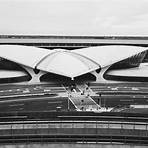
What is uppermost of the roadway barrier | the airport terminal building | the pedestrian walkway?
the airport terminal building

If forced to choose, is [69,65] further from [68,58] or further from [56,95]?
[56,95]

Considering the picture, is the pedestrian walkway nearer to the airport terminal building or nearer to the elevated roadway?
the airport terminal building

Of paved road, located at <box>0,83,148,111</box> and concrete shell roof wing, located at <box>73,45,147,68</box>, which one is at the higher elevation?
concrete shell roof wing, located at <box>73,45,147,68</box>

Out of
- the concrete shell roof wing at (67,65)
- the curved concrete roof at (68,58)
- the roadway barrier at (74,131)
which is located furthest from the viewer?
the curved concrete roof at (68,58)

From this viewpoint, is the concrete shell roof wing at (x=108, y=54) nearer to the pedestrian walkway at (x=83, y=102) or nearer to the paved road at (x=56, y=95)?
the paved road at (x=56, y=95)

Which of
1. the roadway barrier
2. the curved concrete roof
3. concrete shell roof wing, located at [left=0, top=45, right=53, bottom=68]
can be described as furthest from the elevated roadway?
concrete shell roof wing, located at [left=0, top=45, right=53, bottom=68]

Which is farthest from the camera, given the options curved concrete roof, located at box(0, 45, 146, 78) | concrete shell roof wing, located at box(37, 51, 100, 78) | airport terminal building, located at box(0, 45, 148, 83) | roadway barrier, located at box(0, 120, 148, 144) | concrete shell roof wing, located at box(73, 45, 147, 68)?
concrete shell roof wing, located at box(73, 45, 147, 68)

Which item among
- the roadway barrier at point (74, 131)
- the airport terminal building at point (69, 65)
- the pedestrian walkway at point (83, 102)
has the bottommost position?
the pedestrian walkway at point (83, 102)

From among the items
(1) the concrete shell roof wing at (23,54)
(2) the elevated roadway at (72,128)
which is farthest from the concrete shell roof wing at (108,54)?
(2) the elevated roadway at (72,128)

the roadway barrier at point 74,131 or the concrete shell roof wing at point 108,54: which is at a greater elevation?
the concrete shell roof wing at point 108,54

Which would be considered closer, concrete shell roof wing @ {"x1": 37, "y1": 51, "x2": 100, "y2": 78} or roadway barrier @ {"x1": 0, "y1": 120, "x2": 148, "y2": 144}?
roadway barrier @ {"x1": 0, "y1": 120, "x2": 148, "y2": 144}

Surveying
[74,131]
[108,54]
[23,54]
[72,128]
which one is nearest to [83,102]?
[72,128]
